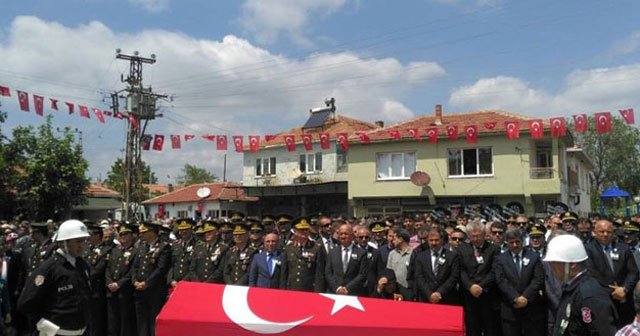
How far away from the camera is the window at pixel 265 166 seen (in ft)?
120

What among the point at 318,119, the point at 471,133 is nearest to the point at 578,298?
the point at 471,133

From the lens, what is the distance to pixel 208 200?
39.4 m

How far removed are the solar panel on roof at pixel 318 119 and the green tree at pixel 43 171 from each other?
1639 centimetres

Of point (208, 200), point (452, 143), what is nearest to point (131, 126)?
point (208, 200)

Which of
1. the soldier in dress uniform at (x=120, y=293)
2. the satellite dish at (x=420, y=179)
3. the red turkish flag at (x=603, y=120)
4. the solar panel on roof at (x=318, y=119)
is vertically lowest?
the soldier in dress uniform at (x=120, y=293)

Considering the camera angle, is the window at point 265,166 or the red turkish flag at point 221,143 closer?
the red turkish flag at point 221,143

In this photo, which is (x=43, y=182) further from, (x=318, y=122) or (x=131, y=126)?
(x=318, y=122)

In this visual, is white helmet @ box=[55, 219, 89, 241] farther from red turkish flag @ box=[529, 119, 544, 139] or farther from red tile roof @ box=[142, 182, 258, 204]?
red tile roof @ box=[142, 182, 258, 204]

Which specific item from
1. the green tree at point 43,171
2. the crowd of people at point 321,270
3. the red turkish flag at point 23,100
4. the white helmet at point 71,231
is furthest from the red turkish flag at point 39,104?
the white helmet at point 71,231

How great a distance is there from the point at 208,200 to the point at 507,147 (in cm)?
2175

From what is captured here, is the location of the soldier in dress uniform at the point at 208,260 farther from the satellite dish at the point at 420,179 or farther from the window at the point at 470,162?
the window at the point at 470,162

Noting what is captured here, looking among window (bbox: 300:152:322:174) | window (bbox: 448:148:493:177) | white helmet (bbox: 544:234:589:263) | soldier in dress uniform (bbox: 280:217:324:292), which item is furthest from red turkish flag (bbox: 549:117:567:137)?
white helmet (bbox: 544:234:589:263)

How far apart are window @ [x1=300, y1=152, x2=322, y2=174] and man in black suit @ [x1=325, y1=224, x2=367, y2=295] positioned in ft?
87.0

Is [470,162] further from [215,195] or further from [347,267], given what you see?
[347,267]
